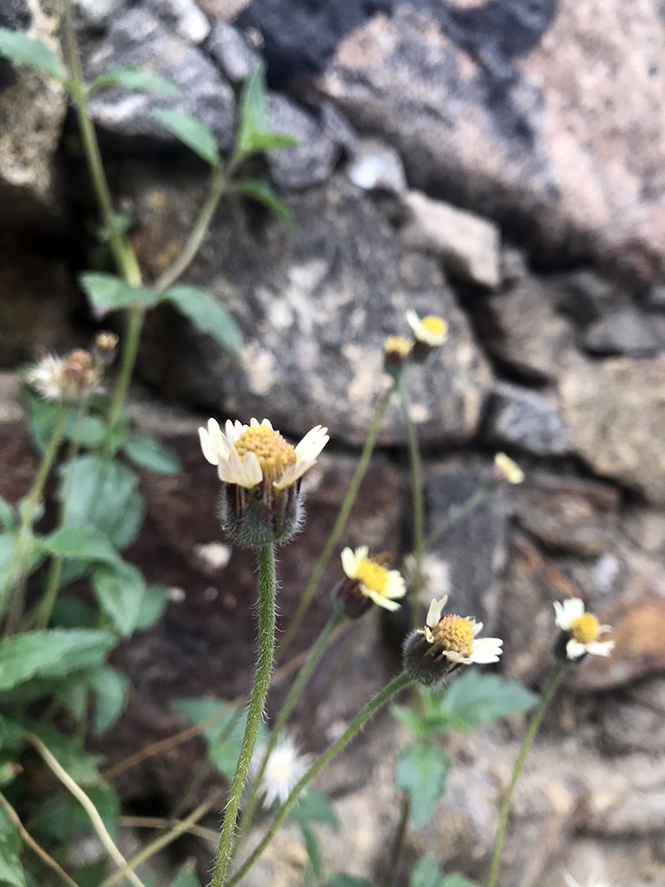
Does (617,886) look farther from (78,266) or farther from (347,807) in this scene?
(78,266)

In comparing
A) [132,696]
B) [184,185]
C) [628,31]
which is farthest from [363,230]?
[132,696]

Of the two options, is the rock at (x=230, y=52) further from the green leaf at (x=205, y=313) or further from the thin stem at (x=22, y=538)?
the thin stem at (x=22, y=538)

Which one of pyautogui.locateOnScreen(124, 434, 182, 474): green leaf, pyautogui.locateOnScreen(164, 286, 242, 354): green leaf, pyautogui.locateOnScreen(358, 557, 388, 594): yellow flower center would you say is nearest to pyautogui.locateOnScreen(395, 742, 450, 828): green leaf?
pyautogui.locateOnScreen(358, 557, 388, 594): yellow flower center

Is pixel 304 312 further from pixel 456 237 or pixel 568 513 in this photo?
pixel 568 513

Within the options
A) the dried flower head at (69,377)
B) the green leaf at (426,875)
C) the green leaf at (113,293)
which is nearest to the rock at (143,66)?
the green leaf at (113,293)

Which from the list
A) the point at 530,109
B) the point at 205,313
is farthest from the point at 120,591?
the point at 530,109

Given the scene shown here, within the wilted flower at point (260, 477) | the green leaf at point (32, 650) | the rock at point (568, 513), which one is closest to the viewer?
the wilted flower at point (260, 477)

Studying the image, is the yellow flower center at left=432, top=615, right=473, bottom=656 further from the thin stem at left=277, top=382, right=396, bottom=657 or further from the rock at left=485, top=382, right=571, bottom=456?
the rock at left=485, top=382, right=571, bottom=456
